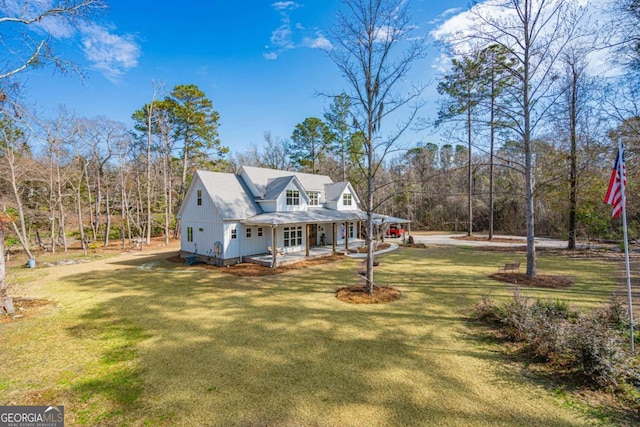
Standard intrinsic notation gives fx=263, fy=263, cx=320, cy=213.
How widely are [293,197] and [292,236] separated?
282cm

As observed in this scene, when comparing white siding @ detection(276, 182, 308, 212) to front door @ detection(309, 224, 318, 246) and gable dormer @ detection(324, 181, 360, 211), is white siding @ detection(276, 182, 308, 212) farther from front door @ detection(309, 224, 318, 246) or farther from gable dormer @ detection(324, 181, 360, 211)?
gable dormer @ detection(324, 181, 360, 211)

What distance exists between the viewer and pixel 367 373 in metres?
5.00

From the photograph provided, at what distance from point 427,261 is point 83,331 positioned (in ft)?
50.7

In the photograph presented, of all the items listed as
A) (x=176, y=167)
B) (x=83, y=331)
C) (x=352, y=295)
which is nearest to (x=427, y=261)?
(x=352, y=295)

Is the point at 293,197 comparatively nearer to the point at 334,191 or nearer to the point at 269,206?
the point at 269,206

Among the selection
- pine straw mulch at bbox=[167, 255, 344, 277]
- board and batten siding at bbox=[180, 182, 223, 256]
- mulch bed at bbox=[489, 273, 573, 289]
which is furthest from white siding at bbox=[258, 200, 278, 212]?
mulch bed at bbox=[489, 273, 573, 289]

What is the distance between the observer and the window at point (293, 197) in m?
18.4

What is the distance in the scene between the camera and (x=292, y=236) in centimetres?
1784

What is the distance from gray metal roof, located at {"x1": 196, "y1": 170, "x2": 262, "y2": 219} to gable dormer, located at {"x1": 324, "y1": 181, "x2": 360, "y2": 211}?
23.2 ft

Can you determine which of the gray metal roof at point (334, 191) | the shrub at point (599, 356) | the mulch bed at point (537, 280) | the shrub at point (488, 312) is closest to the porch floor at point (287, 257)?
the gray metal roof at point (334, 191)

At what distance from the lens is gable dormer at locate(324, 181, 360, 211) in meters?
22.6

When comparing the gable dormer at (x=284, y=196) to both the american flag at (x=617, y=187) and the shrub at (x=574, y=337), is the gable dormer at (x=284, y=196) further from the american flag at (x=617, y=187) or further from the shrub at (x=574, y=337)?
the american flag at (x=617, y=187)

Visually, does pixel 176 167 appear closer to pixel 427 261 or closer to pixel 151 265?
pixel 151 265

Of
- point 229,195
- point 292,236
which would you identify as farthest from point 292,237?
point 229,195
